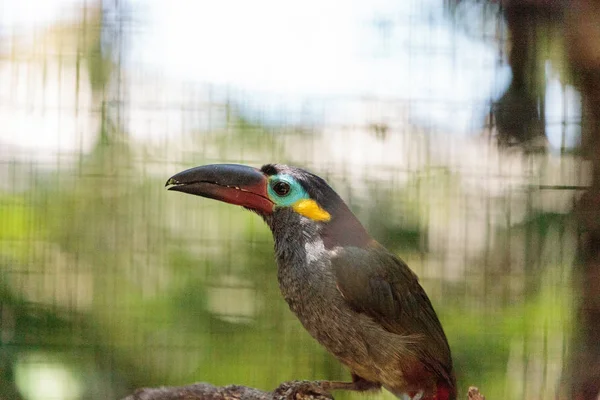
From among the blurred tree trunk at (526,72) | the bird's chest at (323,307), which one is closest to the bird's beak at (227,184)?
the bird's chest at (323,307)

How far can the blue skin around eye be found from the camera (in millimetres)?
1809

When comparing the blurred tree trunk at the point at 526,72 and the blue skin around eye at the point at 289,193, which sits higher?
the blurred tree trunk at the point at 526,72

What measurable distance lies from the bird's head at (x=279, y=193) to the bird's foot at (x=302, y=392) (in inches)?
17.0

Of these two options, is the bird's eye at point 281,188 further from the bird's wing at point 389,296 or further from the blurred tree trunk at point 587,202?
the blurred tree trunk at point 587,202

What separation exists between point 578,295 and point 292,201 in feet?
5.41

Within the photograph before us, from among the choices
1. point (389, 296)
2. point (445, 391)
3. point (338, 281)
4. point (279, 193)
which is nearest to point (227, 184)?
point (279, 193)

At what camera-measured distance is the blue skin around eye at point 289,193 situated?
181cm

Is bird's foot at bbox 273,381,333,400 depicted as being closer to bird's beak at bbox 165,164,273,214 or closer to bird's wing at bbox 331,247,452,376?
bird's wing at bbox 331,247,452,376

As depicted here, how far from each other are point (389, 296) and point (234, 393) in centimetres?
53

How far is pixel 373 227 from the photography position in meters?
2.86

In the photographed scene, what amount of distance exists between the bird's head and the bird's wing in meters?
0.07

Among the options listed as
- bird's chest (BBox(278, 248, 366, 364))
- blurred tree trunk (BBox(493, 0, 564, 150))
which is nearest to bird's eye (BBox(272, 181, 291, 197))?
bird's chest (BBox(278, 248, 366, 364))

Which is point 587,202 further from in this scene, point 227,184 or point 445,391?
point 227,184

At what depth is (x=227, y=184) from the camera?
5.91 ft
